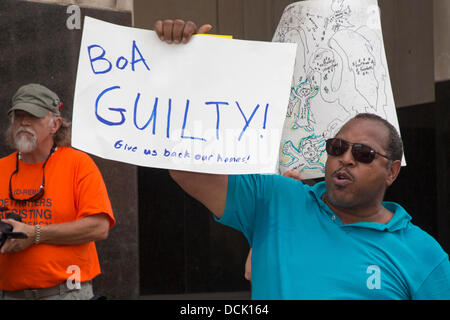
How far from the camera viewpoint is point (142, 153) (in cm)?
202

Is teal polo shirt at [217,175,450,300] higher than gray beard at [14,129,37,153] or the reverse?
the reverse

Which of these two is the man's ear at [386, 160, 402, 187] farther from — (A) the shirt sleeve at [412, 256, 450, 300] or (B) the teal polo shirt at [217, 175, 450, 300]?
(A) the shirt sleeve at [412, 256, 450, 300]

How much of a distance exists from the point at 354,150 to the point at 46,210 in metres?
1.53

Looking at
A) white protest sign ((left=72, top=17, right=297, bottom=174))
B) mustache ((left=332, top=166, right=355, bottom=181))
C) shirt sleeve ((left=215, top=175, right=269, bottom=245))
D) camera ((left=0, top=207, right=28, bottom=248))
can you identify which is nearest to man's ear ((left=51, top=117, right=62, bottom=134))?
camera ((left=0, top=207, right=28, bottom=248))

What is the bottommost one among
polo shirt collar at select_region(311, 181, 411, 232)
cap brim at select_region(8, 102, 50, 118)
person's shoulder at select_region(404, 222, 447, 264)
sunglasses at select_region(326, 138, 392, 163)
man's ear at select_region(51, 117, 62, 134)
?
person's shoulder at select_region(404, 222, 447, 264)

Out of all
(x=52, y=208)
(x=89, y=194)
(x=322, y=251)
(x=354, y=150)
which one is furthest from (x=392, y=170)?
(x=52, y=208)

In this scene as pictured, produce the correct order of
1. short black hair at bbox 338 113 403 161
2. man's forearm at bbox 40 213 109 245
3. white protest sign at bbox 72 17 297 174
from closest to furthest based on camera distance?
white protest sign at bbox 72 17 297 174 → short black hair at bbox 338 113 403 161 → man's forearm at bbox 40 213 109 245

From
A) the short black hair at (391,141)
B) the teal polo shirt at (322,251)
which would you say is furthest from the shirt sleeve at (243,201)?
the short black hair at (391,141)

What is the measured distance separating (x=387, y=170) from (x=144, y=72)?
0.95 metres

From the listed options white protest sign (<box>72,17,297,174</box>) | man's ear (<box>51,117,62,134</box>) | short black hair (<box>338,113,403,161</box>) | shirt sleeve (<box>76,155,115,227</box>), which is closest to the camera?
white protest sign (<box>72,17,297,174</box>)

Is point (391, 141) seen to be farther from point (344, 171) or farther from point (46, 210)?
point (46, 210)

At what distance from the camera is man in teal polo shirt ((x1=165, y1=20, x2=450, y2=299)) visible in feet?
6.36

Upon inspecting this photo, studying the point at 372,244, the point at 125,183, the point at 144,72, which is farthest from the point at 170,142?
the point at 125,183
